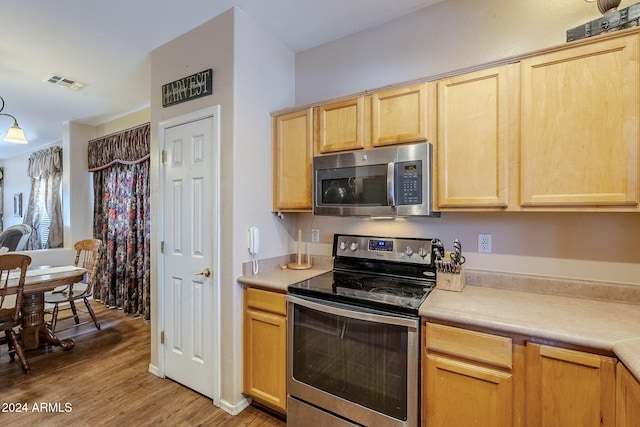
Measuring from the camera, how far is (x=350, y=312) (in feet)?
5.06

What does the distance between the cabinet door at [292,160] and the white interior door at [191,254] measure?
456 millimetres

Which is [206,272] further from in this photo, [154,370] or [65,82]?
[65,82]

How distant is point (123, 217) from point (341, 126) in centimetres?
348

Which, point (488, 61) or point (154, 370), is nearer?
point (488, 61)

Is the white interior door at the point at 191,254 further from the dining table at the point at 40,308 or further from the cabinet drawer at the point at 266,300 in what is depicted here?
the dining table at the point at 40,308

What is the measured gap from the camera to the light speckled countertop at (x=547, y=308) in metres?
1.11

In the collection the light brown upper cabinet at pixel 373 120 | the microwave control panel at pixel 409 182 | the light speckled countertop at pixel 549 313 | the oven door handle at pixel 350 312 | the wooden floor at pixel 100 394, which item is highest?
the light brown upper cabinet at pixel 373 120

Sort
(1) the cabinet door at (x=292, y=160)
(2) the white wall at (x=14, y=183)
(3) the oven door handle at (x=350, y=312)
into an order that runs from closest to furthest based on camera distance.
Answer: (3) the oven door handle at (x=350, y=312) < (1) the cabinet door at (x=292, y=160) < (2) the white wall at (x=14, y=183)

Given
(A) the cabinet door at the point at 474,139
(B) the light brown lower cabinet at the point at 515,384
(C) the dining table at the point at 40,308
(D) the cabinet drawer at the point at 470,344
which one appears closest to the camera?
(B) the light brown lower cabinet at the point at 515,384

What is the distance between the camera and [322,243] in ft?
8.04

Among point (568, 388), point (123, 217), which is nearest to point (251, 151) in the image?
point (568, 388)

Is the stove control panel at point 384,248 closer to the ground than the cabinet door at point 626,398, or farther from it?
farther from it

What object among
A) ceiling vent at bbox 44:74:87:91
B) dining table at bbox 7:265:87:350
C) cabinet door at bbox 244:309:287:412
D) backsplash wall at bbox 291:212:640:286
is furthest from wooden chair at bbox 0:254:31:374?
backsplash wall at bbox 291:212:640:286

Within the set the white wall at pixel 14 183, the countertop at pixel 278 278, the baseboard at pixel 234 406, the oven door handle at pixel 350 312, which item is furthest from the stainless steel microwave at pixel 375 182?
the white wall at pixel 14 183
